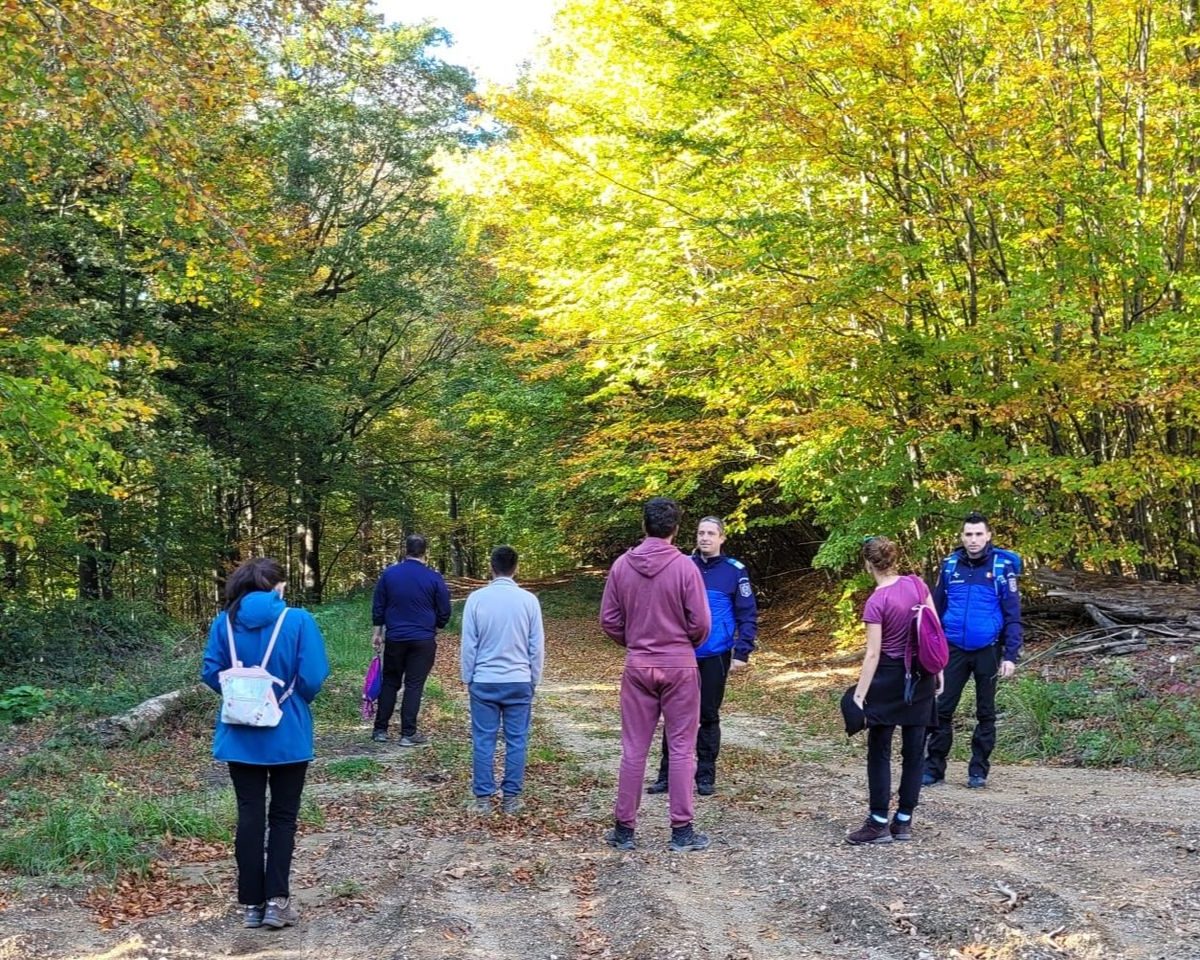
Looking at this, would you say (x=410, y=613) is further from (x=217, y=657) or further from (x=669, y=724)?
(x=217, y=657)

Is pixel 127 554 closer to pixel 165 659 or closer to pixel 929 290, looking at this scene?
pixel 165 659

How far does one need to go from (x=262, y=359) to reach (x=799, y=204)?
38.8 ft

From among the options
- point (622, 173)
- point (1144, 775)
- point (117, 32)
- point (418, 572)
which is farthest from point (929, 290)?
point (117, 32)

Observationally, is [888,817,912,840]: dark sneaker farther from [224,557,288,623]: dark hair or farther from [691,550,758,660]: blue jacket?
[224,557,288,623]: dark hair

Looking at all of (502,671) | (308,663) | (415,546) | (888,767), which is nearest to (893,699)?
(888,767)

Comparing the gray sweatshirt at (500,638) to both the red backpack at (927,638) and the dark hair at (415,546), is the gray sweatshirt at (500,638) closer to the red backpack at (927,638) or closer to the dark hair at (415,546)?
the dark hair at (415,546)

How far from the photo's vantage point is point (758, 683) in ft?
46.3

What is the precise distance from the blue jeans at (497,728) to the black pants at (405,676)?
6.31ft

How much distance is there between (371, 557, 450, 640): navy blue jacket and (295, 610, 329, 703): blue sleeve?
3996mm

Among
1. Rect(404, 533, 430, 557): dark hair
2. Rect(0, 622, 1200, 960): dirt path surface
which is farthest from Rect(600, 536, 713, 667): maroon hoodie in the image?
Rect(404, 533, 430, 557): dark hair

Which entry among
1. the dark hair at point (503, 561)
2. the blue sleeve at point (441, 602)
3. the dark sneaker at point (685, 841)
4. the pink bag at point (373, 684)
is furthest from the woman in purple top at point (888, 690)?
the pink bag at point (373, 684)

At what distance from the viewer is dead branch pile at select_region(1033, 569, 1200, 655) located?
10.0m

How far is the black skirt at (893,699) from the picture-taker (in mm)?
5570

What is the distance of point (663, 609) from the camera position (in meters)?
5.47
